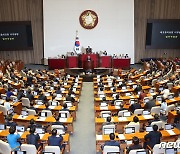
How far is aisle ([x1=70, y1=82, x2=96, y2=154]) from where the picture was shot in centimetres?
1042

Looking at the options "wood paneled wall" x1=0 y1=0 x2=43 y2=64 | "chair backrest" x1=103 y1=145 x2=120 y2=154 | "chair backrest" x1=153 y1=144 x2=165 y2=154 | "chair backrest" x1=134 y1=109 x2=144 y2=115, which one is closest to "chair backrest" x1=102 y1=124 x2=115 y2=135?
"chair backrest" x1=103 y1=145 x2=120 y2=154

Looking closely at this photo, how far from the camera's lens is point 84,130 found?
39.7 feet

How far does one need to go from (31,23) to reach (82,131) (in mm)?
17640

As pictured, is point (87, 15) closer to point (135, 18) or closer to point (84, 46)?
point (84, 46)

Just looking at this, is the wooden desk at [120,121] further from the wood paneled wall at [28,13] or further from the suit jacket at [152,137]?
the wood paneled wall at [28,13]

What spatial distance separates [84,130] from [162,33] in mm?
17951

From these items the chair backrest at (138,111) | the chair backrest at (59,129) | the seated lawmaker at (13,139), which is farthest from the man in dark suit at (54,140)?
the chair backrest at (138,111)

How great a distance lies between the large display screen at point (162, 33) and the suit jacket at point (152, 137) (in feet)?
63.9

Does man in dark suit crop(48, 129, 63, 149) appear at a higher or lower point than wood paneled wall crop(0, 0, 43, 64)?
lower

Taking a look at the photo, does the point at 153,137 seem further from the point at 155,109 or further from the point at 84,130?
the point at 84,130

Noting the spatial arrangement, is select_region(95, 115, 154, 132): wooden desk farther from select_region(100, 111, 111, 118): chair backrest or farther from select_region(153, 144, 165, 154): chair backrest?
select_region(153, 144, 165, 154): chair backrest

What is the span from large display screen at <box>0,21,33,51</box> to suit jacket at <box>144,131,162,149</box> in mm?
20485

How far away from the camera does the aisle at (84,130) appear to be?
10418 mm

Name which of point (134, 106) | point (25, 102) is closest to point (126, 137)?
point (134, 106)
